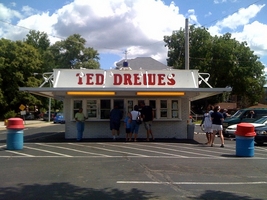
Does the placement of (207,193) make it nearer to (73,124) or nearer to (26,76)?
(73,124)

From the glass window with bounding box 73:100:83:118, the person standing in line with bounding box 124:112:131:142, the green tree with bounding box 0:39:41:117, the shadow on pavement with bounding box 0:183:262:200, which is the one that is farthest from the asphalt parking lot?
the green tree with bounding box 0:39:41:117

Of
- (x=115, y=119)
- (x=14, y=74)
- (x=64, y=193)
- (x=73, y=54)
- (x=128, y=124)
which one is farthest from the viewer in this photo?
(x=73, y=54)

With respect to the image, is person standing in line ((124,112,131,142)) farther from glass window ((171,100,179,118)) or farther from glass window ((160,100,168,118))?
glass window ((171,100,179,118))

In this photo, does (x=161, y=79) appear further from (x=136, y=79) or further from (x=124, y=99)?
(x=124, y=99)

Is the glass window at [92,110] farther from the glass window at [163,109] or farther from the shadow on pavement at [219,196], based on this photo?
the shadow on pavement at [219,196]

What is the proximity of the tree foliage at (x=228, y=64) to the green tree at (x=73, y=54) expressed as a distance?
49.4 feet

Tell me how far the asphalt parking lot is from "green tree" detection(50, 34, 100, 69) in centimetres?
5169

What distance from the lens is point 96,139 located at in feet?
60.1

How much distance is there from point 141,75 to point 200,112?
5056 cm

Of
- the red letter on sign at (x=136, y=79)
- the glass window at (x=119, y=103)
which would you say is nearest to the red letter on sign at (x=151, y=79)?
the red letter on sign at (x=136, y=79)

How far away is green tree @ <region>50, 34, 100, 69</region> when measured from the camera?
212ft

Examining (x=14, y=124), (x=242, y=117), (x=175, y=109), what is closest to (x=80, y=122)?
(x=14, y=124)

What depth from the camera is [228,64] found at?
187ft

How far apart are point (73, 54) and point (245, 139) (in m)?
55.0
